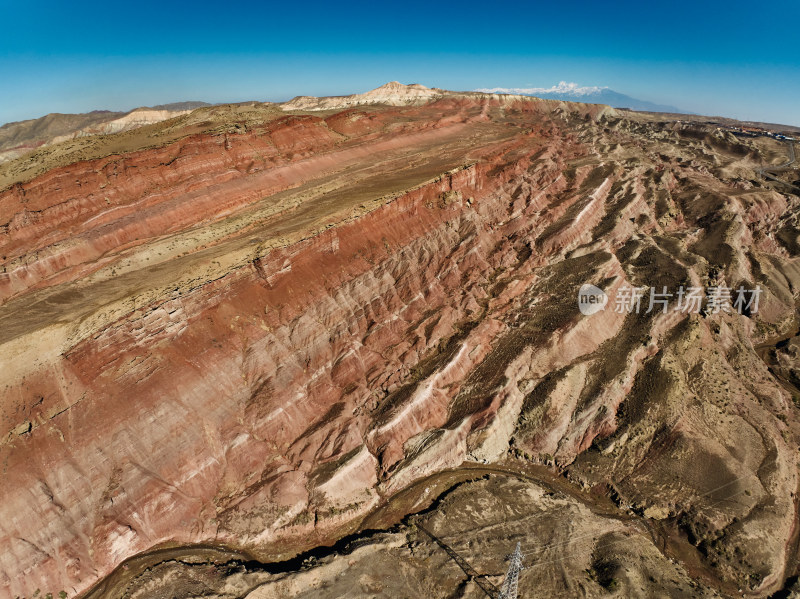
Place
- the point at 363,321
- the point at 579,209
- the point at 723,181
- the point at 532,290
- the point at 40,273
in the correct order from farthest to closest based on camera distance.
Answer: the point at 723,181 < the point at 579,209 < the point at 532,290 < the point at 363,321 < the point at 40,273

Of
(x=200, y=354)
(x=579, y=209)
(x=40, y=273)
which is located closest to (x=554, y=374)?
(x=579, y=209)

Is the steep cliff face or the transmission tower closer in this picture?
the transmission tower

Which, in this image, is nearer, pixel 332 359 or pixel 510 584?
pixel 510 584

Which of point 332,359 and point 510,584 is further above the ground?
point 332,359

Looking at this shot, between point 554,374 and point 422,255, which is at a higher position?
point 422,255

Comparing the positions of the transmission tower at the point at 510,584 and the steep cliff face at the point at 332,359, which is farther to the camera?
the steep cliff face at the point at 332,359

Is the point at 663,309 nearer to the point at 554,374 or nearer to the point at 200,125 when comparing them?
the point at 554,374

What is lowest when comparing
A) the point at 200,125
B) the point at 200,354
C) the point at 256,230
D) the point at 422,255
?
the point at 200,354

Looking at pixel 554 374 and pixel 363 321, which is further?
pixel 363 321
